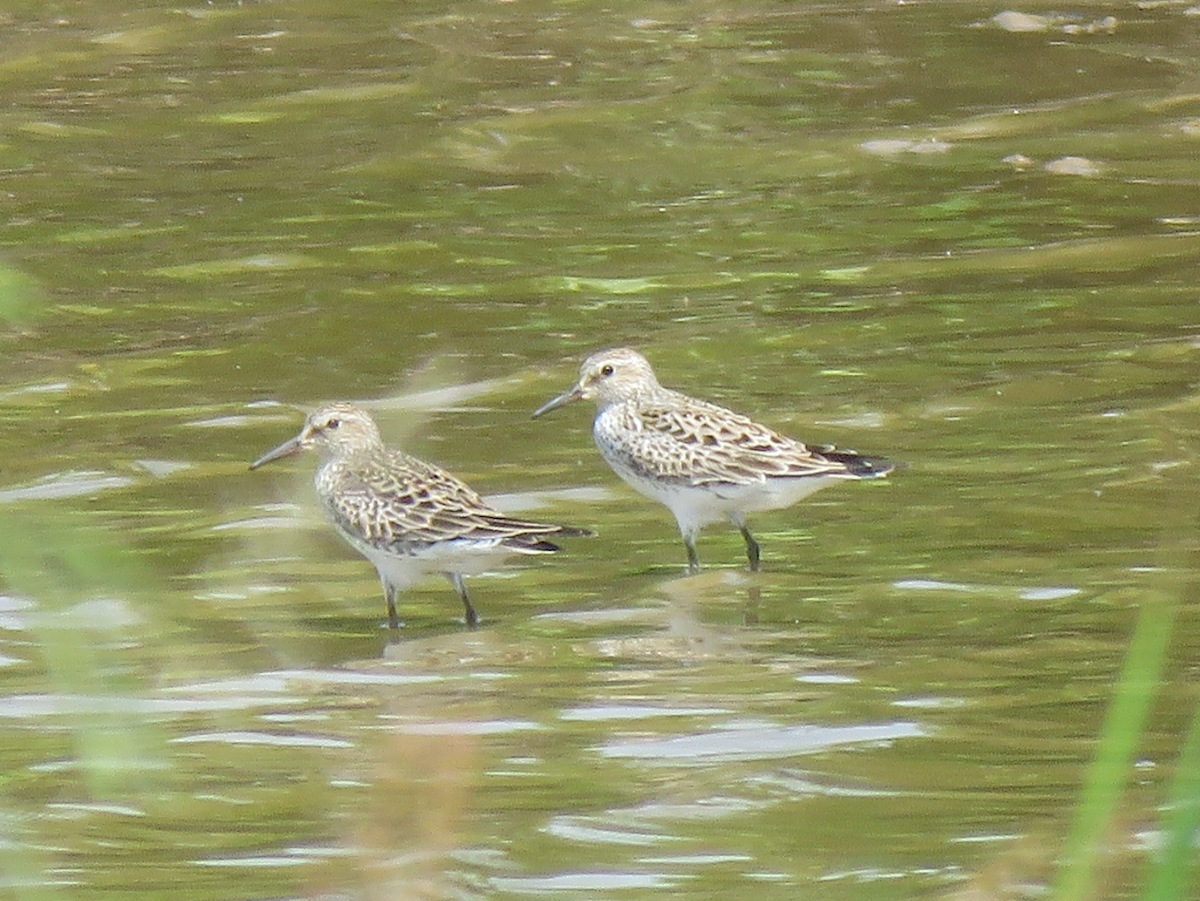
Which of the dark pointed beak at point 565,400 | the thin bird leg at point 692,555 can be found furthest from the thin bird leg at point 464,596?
the dark pointed beak at point 565,400

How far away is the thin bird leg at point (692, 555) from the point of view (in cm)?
786

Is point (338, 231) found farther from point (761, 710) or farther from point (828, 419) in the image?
point (761, 710)

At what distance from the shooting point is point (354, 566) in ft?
27.1

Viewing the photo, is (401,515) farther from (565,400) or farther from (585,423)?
(585,423)

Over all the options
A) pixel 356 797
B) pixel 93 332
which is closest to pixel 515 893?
pixel 356 797

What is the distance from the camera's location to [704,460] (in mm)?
8031

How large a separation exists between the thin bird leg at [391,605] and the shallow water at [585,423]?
2.3 inches

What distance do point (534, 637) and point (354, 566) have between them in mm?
1363

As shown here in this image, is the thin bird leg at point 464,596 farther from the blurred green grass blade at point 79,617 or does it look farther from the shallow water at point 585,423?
the blurred green grass blade at point 79,617

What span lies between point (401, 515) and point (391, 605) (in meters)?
0.30

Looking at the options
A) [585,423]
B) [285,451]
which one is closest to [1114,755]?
[285,451]

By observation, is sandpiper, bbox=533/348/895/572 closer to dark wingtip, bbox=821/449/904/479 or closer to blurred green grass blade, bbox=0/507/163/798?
dark wingtip, bbox=821/449/904/479

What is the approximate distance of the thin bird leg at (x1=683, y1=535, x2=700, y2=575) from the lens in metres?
7.86

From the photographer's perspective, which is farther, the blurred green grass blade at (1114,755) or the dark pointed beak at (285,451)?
the dark pointed beak at (285,451)
